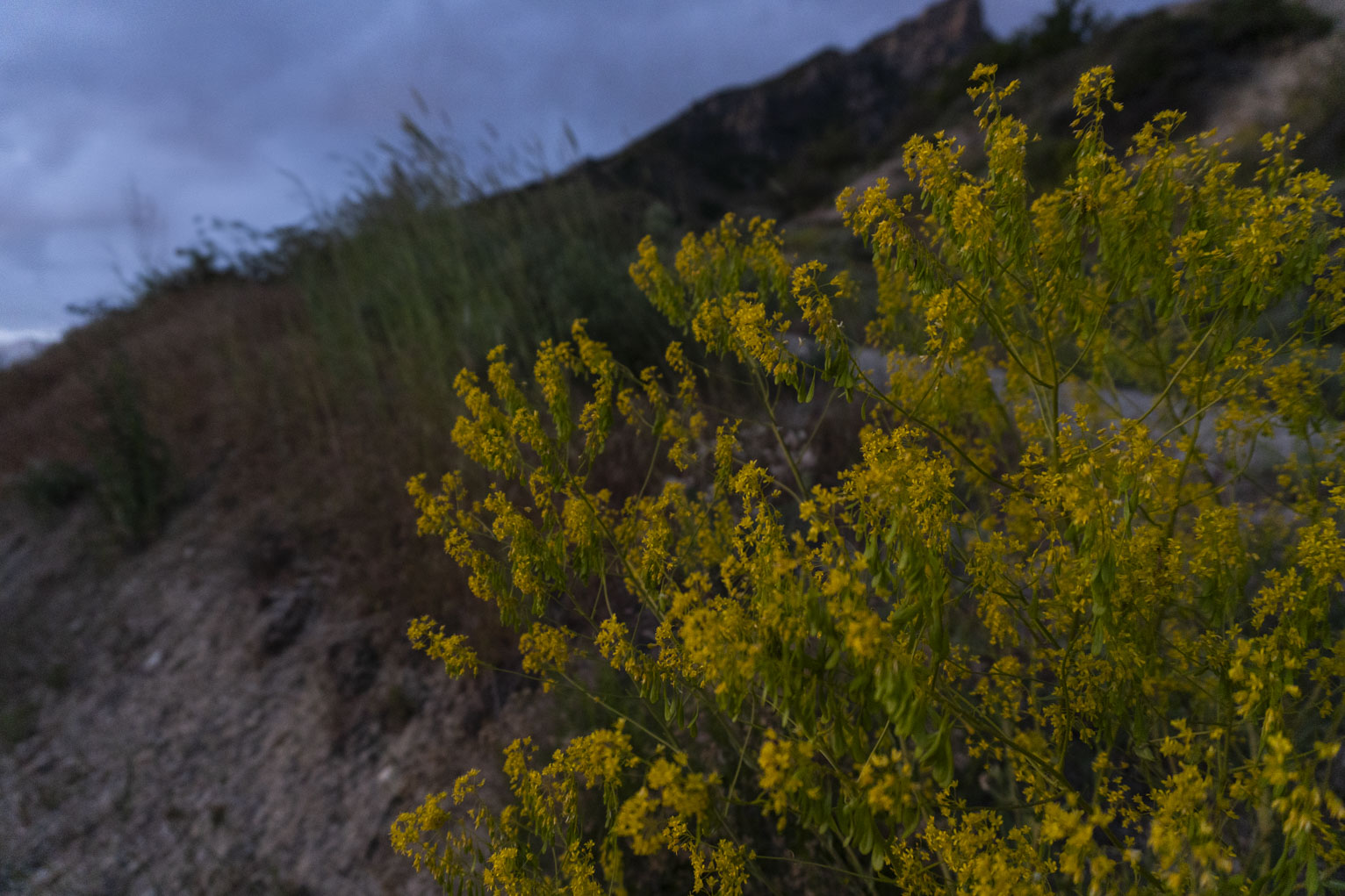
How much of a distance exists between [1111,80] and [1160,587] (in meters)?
1.17

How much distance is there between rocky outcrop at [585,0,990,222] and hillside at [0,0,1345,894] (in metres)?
15.0

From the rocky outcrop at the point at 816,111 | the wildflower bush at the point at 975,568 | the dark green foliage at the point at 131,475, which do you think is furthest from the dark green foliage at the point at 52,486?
the rocky outcrop at the point at 816,111

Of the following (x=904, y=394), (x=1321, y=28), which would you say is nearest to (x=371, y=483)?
(x=904, y=394)

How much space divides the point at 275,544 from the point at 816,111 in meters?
33.2

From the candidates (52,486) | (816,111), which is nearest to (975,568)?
(52,486)

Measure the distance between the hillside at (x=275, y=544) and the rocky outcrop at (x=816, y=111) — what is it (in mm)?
15047

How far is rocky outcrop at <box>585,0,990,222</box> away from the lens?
23531mm

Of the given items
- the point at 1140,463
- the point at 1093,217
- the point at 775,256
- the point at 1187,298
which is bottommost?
the point at 1140,463

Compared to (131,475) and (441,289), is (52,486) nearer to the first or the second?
(131,475)

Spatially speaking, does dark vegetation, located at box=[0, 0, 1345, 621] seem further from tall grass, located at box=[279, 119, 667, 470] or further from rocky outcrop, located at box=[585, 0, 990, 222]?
rocky outcrop, located at box=[585, 0, 990, 222]

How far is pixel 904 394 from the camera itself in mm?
2168

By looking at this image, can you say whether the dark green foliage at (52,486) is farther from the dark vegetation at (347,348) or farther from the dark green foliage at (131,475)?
the dark green foliage at (131,475)

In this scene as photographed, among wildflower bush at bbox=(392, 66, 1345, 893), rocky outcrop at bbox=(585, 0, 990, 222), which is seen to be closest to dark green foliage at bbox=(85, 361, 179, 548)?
wildflower bush at bbox=(392, 66, 1345, 893)

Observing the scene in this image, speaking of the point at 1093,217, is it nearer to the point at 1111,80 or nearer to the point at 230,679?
the point at 1111,80
